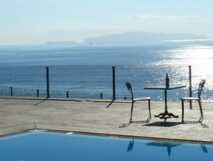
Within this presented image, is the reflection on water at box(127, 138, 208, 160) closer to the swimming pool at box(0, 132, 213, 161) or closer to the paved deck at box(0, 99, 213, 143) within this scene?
the swimming pool at box(0, 132, 213, 161)

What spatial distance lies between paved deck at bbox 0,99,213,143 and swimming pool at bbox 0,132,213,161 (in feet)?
0.96

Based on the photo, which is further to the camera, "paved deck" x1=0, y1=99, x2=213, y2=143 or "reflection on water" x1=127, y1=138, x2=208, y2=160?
"paved deck" x1=0, y1=99, x2=213, y2=143

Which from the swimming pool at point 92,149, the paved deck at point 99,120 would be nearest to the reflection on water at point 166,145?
the swimming pool at point 92,149

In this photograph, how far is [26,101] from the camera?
14734 millimetres

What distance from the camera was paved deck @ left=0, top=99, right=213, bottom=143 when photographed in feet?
29.0

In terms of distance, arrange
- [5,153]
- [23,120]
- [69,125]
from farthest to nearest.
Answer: [23,120], [69,125], [5,153]

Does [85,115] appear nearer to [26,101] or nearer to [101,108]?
[101,108]

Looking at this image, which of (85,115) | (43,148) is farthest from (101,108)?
(43,148)

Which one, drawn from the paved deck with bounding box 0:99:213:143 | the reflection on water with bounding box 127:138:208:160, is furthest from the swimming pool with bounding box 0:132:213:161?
the paved deck with bounding box 0:99:213:143

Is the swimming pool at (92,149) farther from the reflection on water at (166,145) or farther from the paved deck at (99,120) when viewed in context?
the paved deck at (99,120)

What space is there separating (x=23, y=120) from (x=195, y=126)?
3.79 meters

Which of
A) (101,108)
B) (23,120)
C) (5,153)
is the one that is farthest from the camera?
(101,108)

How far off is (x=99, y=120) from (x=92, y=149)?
228cm

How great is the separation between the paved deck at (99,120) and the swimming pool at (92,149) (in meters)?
0.29
